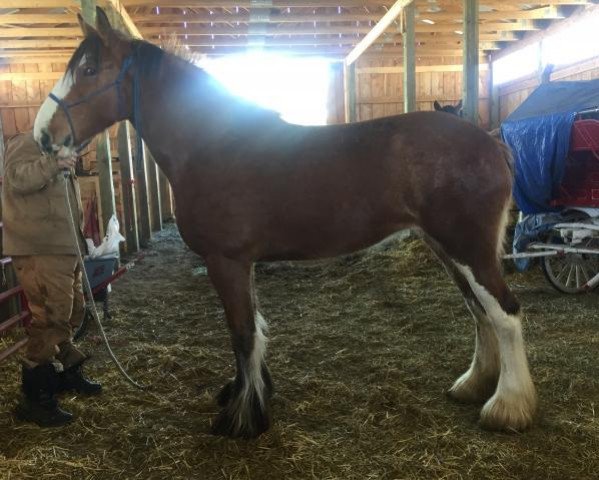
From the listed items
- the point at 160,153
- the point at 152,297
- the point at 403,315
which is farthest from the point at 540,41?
the point at 160,153

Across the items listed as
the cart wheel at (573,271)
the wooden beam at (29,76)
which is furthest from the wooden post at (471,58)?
the wooden beam at (29,76)

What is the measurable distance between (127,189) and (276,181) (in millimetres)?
6028

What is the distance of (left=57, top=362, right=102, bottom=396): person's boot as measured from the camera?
314cm

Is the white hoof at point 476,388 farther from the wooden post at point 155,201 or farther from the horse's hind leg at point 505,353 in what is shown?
the wooden post at point 155,201

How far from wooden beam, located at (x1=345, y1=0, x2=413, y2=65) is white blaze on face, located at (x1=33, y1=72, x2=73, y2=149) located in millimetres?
5974

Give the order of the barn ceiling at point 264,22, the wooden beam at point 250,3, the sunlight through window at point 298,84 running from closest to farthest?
the wooden beam at point 250,3 < the barn ceiling at point 264,22 < the sunlight through window at point 298,84

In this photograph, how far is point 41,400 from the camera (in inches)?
111

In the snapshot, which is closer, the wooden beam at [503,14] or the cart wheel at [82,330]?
the cart wheel at [82,330]

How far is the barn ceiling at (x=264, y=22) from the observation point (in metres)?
8.09

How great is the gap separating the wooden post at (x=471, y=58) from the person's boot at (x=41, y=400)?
202 inches

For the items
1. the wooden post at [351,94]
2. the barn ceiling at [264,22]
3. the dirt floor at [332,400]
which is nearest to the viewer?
the dirt floor at [332,400]

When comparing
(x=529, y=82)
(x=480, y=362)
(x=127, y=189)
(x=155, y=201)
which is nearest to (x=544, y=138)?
(x=480, y=362)

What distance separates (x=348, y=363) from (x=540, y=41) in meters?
11.9

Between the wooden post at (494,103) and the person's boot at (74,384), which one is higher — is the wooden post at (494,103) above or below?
above
